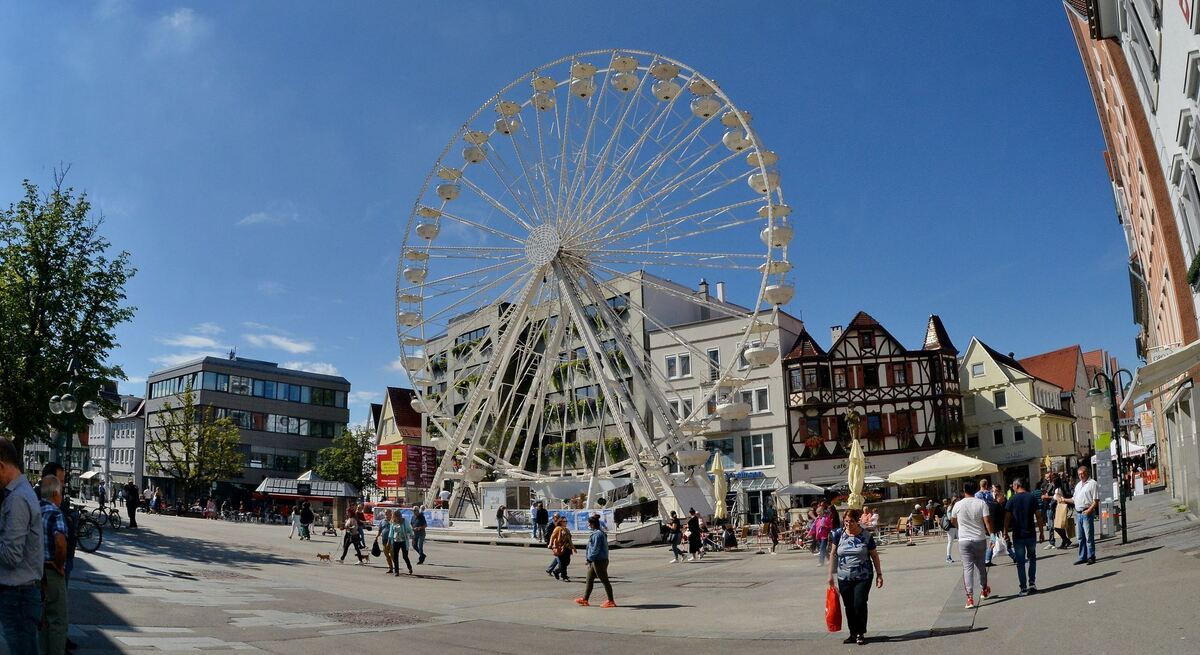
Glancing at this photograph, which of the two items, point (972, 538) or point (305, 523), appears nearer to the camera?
point (972, 538)

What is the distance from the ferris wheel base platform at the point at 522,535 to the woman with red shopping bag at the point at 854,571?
22.3m

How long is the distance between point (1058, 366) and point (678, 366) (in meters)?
33.3

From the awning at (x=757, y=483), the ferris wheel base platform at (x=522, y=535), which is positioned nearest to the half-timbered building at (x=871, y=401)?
the awning at (x=757, y=483)

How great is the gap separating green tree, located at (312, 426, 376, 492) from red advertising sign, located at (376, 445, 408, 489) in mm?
15382

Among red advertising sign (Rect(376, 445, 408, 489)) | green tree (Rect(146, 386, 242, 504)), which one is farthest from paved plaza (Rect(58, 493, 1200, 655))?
green tree (Rect(146, 386, 242, 504))

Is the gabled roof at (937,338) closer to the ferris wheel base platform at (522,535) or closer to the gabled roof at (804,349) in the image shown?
the gabled roof at (804,349)

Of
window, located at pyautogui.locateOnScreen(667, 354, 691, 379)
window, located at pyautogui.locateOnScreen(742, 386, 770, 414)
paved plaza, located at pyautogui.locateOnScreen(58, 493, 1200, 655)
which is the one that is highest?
window, located at pyautogui.locateOnScreen(667, 354, 691, 379)

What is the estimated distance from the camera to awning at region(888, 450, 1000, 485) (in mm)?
28719

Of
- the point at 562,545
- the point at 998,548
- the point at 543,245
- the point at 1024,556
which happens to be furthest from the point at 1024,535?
the point at 543,245

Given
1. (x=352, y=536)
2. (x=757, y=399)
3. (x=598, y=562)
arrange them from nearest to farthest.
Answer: (x=598, y=562), (x=352, y=536), (x=757, y=399)

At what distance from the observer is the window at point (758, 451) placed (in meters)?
51.3

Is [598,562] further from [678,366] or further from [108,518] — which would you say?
[678,366]

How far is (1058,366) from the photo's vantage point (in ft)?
225

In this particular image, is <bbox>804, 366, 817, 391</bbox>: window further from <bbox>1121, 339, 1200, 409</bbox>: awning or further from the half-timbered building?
<bbox>1121, 339, 1200, 409</bbox>: awning
